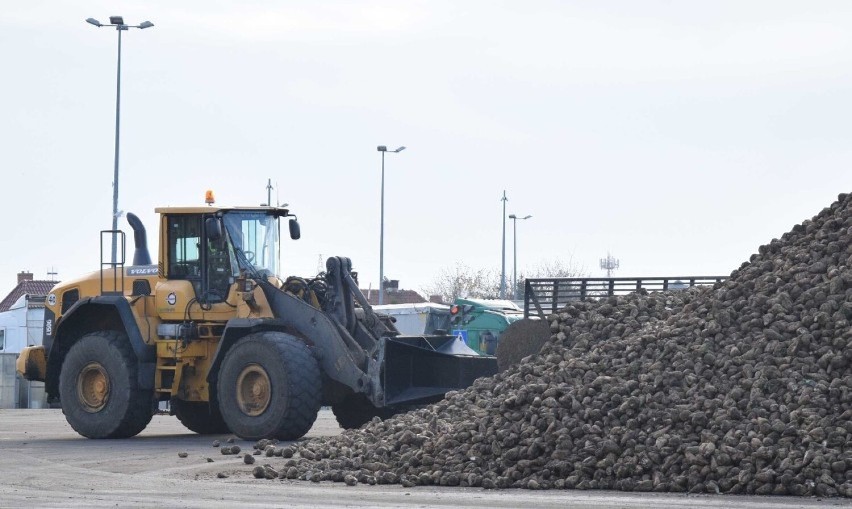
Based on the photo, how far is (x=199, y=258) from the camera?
21750 millimetres

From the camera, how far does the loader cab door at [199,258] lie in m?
21.6

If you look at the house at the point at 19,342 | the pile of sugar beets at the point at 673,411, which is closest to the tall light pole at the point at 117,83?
the house at the point at 19,342

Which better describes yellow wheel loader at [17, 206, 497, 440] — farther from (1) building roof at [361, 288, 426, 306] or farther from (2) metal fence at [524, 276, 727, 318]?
(1) building roof at [361, 288, 426, 306]

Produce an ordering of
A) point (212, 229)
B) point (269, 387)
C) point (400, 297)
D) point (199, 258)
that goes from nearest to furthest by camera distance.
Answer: point (269, 387) < point (212, 229) < point (199, 258) < point (400, 297)

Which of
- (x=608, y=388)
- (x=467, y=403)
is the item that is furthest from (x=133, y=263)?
(x=608, y=388)

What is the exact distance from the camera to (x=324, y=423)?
2608 centimetres

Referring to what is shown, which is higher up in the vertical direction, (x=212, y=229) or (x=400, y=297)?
(x=212, y=229)

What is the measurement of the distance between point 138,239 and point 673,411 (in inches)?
427

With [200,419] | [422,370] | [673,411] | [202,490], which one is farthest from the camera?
[200,419]

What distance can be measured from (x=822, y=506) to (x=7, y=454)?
1083 cm

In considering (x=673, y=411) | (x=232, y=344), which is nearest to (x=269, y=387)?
(x=232, y=344)

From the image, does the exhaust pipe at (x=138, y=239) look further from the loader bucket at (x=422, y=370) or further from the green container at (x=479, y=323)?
the green container at (x=479, y=323)

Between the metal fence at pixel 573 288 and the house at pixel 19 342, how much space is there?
21.8 meters

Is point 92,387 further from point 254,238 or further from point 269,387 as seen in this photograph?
point 269,387
